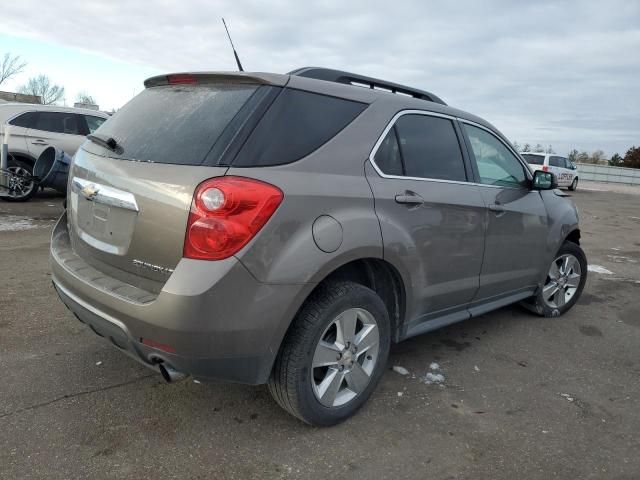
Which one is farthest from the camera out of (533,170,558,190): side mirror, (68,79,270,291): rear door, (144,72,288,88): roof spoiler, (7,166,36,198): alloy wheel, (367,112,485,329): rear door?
(7,166,36,198): alloy wheel

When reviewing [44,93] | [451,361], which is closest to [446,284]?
[451,361]

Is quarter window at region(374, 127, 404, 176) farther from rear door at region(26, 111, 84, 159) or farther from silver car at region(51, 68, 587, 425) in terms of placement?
rear door at region(26, 111, 84, 159)

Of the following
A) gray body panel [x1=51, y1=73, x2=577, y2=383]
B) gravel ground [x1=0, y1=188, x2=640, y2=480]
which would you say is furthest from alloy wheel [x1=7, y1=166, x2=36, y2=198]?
gray body panel [x1=51, y1=73, x2=577, y2=383]

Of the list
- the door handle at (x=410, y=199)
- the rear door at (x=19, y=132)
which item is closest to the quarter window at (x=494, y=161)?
the door handle at (x=410, y=199)

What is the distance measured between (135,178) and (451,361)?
7.91 feet

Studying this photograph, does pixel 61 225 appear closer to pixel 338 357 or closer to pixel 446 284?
pixel 338 357

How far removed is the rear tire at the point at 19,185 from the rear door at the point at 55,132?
11.7 inches

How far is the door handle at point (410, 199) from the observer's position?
2.83 meters

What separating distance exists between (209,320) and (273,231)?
453 mm

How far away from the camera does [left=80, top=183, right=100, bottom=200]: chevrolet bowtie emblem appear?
2.58 metres

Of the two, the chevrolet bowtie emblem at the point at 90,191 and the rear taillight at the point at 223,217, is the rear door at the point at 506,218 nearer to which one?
the rear taillight at the point at 223,217

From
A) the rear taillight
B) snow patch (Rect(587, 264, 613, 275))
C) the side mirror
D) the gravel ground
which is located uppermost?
the side mirror

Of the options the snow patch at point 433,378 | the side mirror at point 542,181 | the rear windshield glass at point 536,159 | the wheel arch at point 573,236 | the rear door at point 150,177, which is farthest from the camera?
the rear windshield glass at point 536,159

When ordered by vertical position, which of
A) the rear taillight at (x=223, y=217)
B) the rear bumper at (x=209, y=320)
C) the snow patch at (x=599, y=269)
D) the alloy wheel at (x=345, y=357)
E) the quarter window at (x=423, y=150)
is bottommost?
A: the snow patch at (x=599, y=269)
